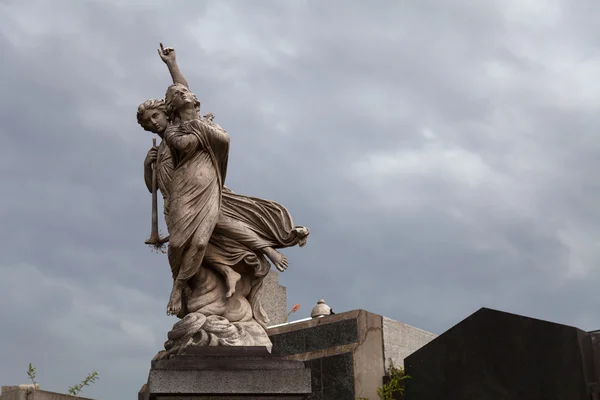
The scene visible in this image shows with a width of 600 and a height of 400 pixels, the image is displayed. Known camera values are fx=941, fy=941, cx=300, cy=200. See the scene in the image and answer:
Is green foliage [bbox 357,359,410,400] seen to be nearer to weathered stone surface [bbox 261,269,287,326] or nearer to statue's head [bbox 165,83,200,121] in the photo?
weathered stone surface [bbox 261,269,287,326]

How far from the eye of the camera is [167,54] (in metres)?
10.2

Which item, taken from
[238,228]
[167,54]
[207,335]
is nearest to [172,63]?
[167,54]

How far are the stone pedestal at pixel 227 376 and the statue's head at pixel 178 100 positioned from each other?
261 centimetres

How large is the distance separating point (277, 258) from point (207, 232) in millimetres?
787

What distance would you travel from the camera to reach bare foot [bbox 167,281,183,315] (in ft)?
30.5

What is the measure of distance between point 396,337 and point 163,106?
4.41 meters

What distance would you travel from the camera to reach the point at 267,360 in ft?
29.0

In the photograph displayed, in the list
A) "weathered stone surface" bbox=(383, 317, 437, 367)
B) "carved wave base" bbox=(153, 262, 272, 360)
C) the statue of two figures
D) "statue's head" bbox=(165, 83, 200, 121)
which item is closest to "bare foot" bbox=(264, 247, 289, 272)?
the statue of two figures

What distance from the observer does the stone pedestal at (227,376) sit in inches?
337

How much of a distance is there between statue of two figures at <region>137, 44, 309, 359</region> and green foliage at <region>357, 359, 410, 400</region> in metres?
2.82

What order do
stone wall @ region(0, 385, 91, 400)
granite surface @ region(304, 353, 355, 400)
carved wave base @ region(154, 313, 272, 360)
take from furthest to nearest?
granite surface @ region(304, 353, 355, 400)
stone wall @ region(0, 385, 91, 400)
carved wave base @ region(154, 313, 272, 360)

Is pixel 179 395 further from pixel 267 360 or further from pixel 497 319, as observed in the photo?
pixel 497 319

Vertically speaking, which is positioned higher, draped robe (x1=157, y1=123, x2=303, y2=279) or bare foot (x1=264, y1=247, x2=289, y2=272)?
draped robe (x1=157, y1=123, x2=303, y2=279)

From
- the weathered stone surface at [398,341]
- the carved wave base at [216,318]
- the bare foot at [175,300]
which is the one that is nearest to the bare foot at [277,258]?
the carved wave base at [216,318]
